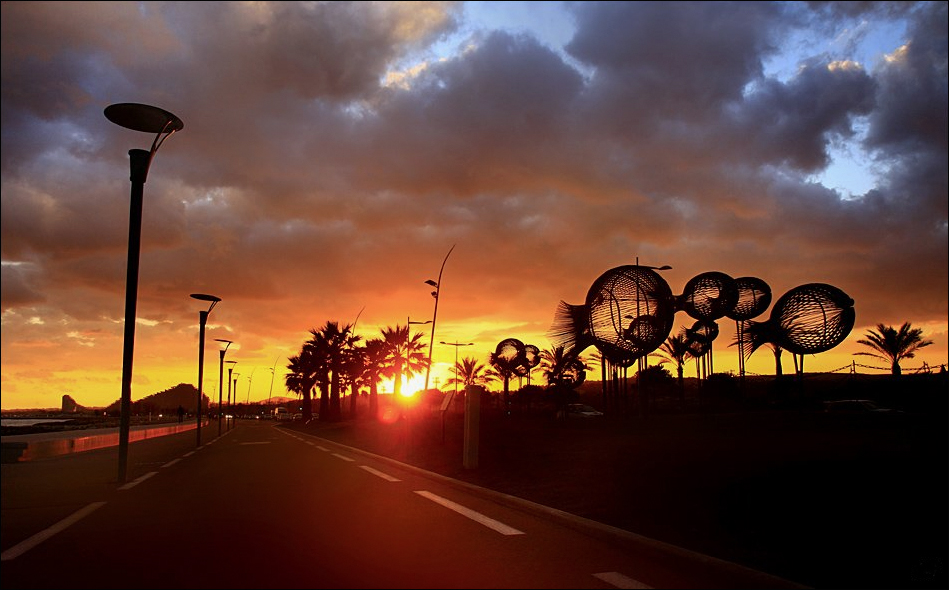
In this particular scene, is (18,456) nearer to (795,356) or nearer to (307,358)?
(795,356)

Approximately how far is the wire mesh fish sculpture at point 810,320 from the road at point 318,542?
103ft

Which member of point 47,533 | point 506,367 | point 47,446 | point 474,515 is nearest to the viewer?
point 47,533

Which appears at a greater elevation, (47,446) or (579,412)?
(47,446)

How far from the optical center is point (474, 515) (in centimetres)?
971

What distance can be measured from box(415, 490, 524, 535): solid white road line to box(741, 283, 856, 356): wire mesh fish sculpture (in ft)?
107

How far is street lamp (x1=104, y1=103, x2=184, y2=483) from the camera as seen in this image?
1448 cm

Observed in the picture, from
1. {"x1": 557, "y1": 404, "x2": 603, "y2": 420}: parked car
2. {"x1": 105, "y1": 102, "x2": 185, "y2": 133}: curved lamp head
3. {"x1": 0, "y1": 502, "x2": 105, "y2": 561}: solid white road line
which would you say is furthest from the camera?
{"x1": 557, "y1": 404, "x2": 603, "y2": 420}: parked car

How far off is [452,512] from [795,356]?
3605cm

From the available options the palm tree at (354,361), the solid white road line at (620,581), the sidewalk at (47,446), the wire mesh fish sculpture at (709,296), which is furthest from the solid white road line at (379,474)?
the palm tree at (354,361)

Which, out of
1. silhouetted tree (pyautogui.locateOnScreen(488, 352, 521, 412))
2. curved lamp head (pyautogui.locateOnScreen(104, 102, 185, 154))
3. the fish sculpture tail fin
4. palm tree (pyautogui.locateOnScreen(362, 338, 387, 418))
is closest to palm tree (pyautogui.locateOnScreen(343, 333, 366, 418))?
palm tree (pyautogui.locateOnScreen(362, 338, 387, 418))

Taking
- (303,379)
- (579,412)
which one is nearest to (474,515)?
(579,412)

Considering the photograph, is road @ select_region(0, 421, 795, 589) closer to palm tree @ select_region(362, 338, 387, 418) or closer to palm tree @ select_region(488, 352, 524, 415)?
palm tree @ select_region(488, 352, 524, 415)

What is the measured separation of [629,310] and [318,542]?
27.0 meters

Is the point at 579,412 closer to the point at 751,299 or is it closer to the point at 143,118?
the point at 751,299
